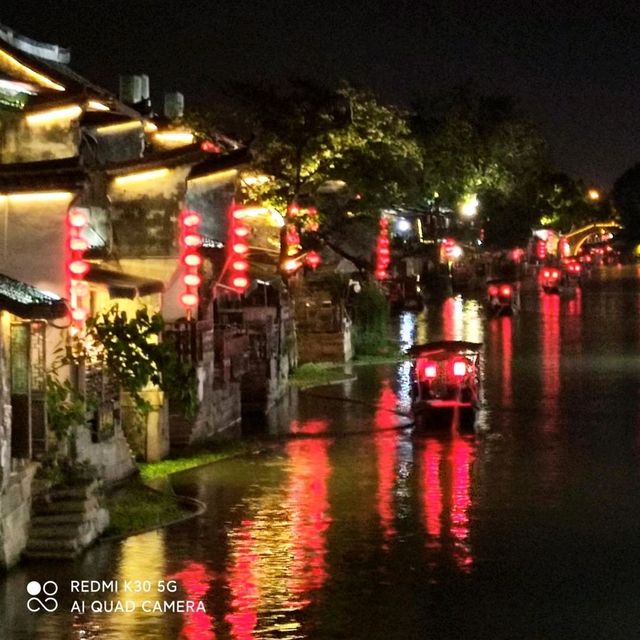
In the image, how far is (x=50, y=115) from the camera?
23312 mm

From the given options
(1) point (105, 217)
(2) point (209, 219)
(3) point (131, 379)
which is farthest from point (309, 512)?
(2) point (209, 219)

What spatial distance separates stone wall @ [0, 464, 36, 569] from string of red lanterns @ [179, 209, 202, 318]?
932 centimetres

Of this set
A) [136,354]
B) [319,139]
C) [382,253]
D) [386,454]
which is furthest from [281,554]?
[382,253]

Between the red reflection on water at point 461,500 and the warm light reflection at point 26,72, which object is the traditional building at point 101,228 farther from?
the red reflection on water at point 461,500

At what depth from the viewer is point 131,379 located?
70.5 feet

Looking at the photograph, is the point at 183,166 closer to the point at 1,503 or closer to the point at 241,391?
the point at 241,391

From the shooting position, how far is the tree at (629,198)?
16888 cm

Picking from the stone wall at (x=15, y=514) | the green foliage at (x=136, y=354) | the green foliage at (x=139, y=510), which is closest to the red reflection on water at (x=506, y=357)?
the green foliage at (x=136, y=354)

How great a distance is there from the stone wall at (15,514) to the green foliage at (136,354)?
471cm

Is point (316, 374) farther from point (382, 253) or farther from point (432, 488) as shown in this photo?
point (382, 253)

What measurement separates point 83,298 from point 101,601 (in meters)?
7.90

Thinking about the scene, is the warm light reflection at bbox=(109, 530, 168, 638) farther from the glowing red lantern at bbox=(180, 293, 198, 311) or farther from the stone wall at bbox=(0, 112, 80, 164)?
the stone wall at bbox=(0, 112, 80, 164)

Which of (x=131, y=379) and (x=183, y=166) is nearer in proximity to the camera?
(x=131, y=379)

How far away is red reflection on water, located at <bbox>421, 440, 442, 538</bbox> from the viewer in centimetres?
1897
